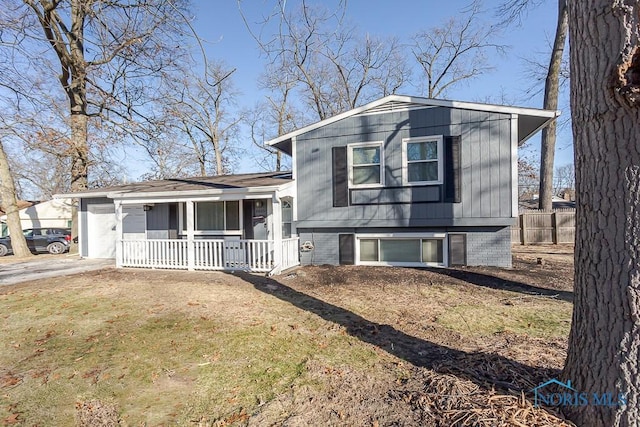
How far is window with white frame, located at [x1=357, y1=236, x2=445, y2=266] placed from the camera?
912 cm

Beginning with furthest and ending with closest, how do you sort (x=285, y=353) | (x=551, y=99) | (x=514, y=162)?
1. (x=551, y=99)
2. (x=514, y=162)
3. (x=285, y=353)

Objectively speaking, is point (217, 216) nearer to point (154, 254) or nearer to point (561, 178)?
point (154, 254)

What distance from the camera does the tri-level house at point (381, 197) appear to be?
27.9ft

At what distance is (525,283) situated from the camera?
7.06 meters

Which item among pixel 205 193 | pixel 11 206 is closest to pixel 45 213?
pixel 11 206

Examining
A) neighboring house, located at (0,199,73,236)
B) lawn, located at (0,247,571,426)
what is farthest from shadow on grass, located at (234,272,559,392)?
neighboring house, located at (0,199,73,236)

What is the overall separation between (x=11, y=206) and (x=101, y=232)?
5424 millimetres

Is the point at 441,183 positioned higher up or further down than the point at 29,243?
higher up

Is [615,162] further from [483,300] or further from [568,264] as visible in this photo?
[568,264]

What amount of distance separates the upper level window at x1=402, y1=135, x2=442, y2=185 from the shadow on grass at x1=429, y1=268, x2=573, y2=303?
2.44 m

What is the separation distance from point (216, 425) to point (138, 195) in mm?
9511

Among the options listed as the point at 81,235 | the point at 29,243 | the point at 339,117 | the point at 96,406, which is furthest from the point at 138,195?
the point at 29,243

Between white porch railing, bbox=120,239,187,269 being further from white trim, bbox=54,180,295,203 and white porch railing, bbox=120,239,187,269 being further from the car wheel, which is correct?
the car wheel

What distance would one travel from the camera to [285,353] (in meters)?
3.87
